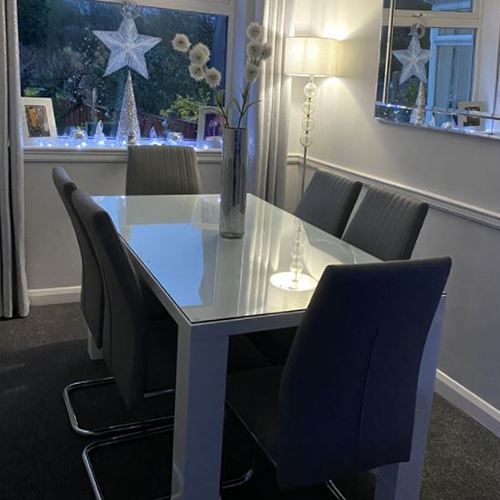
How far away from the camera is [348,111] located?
388 cm

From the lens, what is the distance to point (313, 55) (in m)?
3.81

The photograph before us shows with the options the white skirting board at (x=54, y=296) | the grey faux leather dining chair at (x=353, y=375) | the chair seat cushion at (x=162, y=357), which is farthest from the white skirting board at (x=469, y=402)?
the white skirting board at (x=54, y=296)

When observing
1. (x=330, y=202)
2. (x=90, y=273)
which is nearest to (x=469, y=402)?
(x=330, y=202)

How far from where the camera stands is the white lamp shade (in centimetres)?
380

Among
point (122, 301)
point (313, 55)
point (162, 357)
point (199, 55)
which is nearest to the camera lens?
point (122, 301)

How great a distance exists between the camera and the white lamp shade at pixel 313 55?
3.80 metres

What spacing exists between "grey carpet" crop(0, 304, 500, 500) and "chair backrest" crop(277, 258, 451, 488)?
60 centimetres

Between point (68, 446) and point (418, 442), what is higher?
point (418, 442)

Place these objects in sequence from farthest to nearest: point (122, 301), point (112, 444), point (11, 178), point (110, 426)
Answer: point (11, 178) → point (110, 426) → point (112, 444) → point (122, 301)

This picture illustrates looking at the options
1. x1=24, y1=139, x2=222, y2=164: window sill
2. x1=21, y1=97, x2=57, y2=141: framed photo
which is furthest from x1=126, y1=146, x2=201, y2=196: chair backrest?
x1=21, y1=97, x2=57, y2=141: framed photo

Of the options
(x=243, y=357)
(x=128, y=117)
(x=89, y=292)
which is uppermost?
(x=128, y=117)

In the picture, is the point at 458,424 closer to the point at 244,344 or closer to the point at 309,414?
the point at 244,344

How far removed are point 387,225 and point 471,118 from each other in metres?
0.69

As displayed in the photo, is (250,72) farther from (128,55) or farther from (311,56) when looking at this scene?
(128,55)
